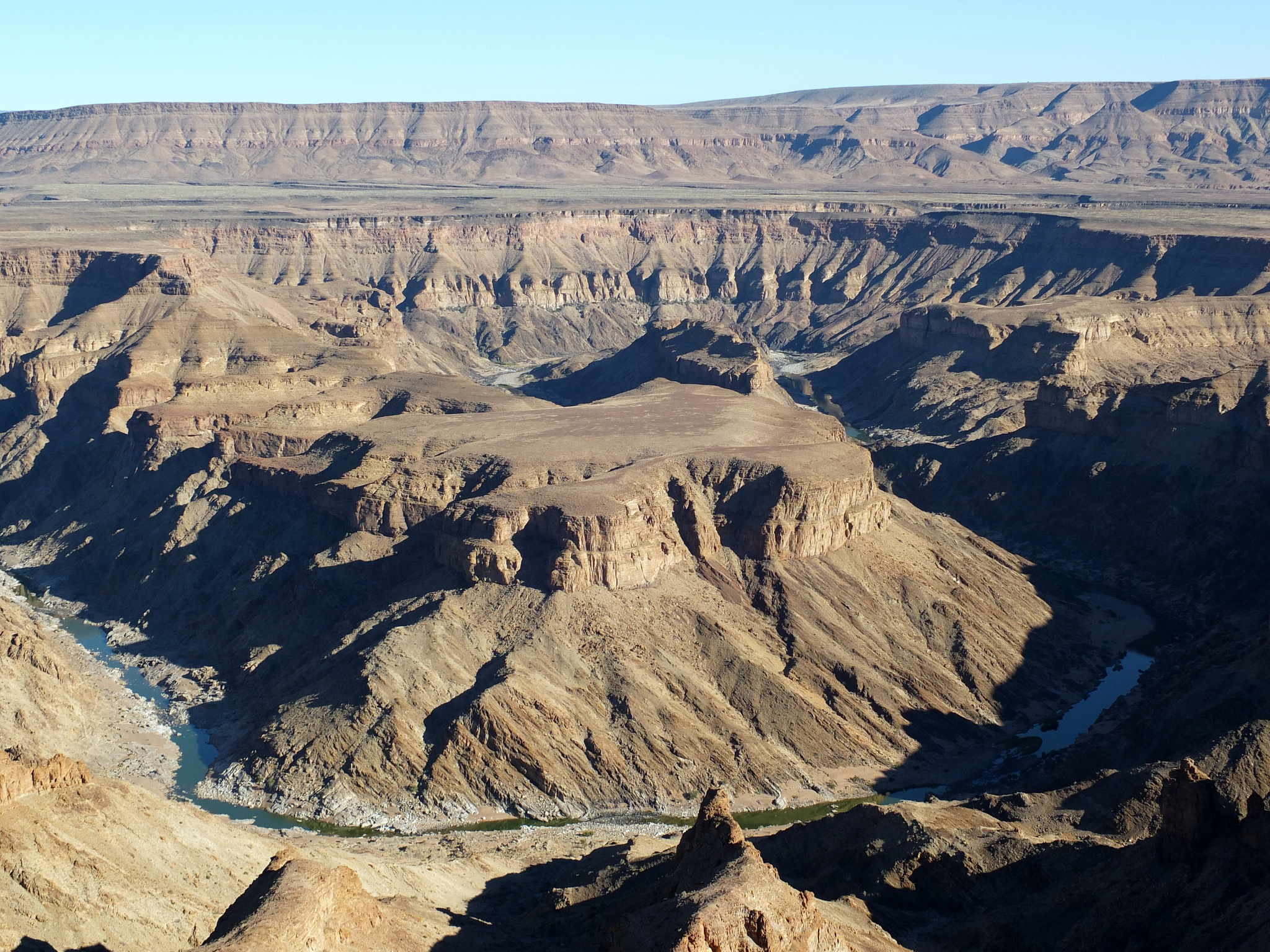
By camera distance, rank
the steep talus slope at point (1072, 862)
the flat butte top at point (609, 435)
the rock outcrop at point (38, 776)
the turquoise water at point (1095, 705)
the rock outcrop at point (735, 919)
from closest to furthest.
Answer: the rock outcrop at point (735, 919), the steep talus slope at point (1072, 862), the rock outcrop at point (38, 776), the turquoise water at point (1095, 705), the flat butte top at point (609, 435)

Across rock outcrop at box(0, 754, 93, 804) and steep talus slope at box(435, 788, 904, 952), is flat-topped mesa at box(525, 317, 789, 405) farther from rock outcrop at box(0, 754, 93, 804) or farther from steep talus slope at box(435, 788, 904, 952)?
rock outcrop at box(0, 754, 93, 804)

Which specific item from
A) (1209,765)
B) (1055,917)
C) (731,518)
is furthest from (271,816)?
(1209,765)

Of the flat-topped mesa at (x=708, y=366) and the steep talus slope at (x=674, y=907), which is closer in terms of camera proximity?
the steep talus slope at (x=674, y=907)

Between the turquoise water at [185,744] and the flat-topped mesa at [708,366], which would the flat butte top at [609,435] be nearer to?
the turquoise water at [185,744]

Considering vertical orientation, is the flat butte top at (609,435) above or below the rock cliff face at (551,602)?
above

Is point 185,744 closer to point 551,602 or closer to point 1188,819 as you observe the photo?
point 551,602

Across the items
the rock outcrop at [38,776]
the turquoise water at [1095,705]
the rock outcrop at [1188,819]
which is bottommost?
the turquoise water at [1095,705]

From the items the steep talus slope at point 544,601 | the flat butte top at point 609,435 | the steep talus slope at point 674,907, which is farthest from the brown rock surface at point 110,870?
the flat butte top at point 609,435

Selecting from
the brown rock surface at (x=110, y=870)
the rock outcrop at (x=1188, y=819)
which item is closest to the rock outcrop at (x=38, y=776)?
the brown rock surface at (x=110, y=870)

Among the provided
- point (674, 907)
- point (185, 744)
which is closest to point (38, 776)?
point (674, 907)

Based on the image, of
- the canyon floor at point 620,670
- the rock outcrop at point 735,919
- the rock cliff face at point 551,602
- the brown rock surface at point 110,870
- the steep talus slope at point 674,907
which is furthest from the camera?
the rock cliff face at point 551,602
